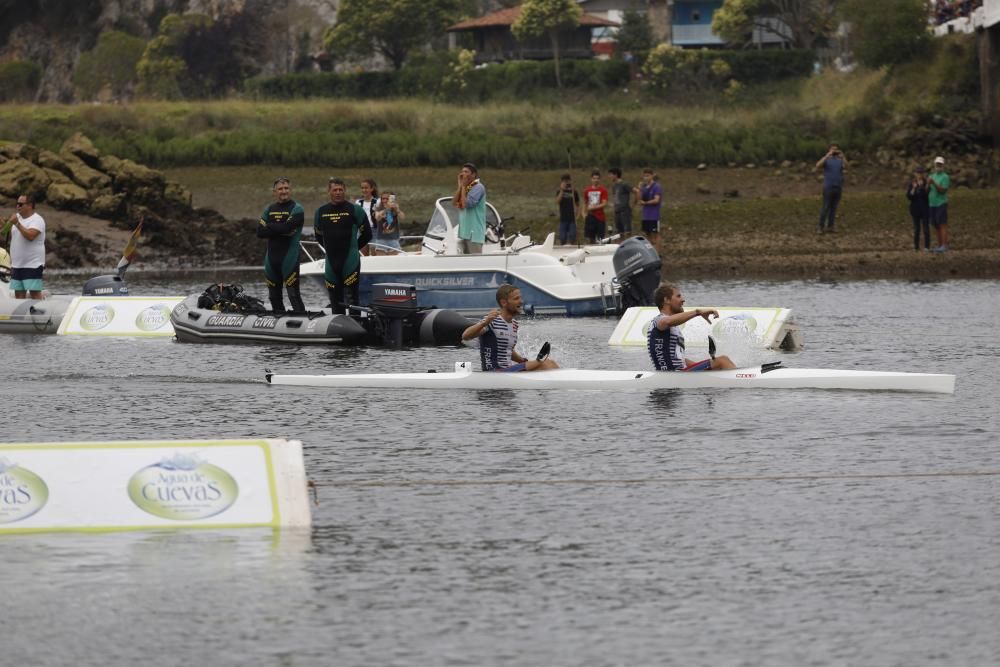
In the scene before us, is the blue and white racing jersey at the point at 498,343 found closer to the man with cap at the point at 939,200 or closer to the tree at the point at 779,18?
the man with cap at the point at 939,200

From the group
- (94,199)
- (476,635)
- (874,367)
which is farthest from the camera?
(94,199)

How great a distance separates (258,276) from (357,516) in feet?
88.1

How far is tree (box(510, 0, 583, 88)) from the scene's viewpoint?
93.6 m

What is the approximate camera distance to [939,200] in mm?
35531

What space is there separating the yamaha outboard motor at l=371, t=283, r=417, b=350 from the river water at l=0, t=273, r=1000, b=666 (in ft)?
11.4

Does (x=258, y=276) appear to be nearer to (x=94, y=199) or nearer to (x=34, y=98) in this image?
(x=94, y=199)

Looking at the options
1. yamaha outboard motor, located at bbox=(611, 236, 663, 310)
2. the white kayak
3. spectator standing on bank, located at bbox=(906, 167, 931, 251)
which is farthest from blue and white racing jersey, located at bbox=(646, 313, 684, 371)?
spectator standing on bank, located at bbox=(906, 167, 931, 251)

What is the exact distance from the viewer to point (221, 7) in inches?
4205

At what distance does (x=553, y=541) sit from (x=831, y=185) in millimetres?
26664

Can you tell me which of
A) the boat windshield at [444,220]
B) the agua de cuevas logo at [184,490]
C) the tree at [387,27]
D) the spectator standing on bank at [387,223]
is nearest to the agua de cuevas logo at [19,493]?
the agua de cuevas logo at [184,490]

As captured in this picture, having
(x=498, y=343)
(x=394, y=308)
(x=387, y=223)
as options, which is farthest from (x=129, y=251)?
(x=498, y=343)

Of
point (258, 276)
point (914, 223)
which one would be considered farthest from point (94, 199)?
point (914, 223)

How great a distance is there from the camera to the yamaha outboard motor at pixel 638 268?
25719mm

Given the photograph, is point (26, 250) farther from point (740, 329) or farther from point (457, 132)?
point (457, 132)
